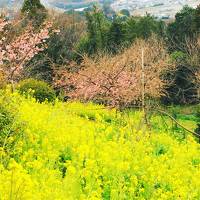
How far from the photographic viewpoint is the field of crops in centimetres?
620

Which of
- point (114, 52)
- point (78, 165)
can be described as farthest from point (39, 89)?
point (114, 52)

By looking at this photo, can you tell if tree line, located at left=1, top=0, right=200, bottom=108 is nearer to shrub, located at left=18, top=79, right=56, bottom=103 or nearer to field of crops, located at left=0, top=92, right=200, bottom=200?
shrub, located at left=18, top=79, right=56, bottom=103

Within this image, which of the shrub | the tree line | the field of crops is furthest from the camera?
the tree line

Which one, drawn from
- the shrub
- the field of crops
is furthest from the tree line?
the field of crops

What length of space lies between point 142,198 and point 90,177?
84cm

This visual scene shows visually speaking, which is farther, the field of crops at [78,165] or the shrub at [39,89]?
the shrub at [39,89]

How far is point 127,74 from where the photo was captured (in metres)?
23.9

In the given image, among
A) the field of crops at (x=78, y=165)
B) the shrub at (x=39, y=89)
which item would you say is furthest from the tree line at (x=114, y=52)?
the field of crops at (x=78, y=165)

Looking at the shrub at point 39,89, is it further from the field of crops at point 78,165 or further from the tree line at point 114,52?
the field of crops at point 78,165

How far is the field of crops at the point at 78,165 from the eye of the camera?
620cm

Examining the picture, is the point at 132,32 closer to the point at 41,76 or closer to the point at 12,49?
the point at 41,76

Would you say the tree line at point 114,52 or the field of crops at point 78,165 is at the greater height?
the field of crops at point 78,165

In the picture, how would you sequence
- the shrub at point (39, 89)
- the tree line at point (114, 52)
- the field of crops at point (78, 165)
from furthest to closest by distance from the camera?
the tree line at point (114, 52)
the shrub at point (39, 89)
the field of crops at point (78, 165)

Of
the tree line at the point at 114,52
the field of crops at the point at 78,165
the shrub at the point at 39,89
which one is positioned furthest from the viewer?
the tree line at the point at 114,52
